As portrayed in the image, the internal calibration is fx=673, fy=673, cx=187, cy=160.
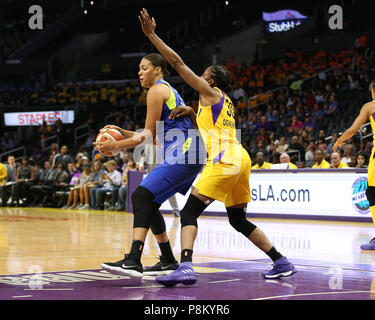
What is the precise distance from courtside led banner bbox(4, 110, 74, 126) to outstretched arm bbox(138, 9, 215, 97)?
25.5 metres

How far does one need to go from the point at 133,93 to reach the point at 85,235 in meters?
20.5

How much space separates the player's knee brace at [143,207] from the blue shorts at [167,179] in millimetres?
55

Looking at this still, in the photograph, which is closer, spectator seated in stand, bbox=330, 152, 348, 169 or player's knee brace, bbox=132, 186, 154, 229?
player's knee brace, bbox=132, 186, 154, 229

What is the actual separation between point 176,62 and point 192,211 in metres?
1.39

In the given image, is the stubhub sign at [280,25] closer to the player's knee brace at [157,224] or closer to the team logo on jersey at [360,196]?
the team logo on jersey at [360,196]

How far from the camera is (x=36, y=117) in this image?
32000 millimetres

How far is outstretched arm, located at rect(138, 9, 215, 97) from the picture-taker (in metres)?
6.07

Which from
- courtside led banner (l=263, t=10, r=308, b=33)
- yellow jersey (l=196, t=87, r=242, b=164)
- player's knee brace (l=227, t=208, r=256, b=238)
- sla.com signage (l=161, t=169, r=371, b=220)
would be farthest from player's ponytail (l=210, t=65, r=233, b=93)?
courtside led banner (l=263, t=10, r=308, b=33)

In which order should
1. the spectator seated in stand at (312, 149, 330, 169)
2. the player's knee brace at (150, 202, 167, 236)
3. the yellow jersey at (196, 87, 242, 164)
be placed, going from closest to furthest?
the yellow jersey at (196, 87, 242, 164)
the player's knee brace at (150, 202, 167, 236)
the spectator seated in stand at (312, 149, 330, 169)

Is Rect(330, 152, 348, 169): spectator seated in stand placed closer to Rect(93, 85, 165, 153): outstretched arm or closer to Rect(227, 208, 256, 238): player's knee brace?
→ Rect(227, 208, 256, 238): player's knee brace

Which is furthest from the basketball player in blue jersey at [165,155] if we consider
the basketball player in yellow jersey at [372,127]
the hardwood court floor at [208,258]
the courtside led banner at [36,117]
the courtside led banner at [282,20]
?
the courtside led banner at [282,20]

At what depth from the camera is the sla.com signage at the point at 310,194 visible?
14578 millimetres

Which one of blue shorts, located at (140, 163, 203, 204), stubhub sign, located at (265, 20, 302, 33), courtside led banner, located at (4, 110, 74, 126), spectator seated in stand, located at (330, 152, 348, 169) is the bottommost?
blue shorts, located at (140, 163, 203, 204)
